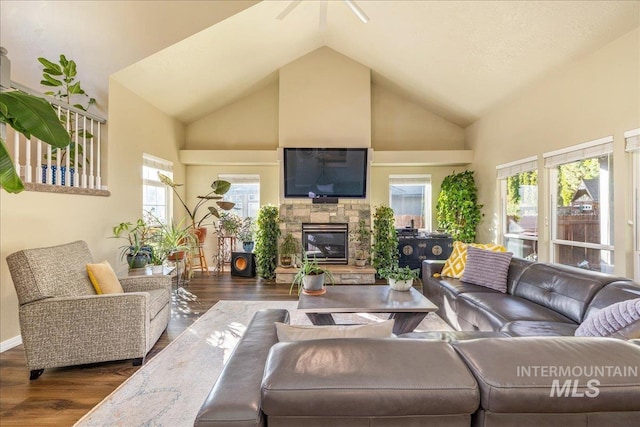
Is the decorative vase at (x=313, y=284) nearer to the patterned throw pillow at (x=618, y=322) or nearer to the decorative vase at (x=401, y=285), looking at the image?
the decorative vase at (x=401, y=285)

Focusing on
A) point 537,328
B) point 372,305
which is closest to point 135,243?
point 372,305

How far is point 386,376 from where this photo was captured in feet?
2.72

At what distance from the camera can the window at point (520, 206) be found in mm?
4320

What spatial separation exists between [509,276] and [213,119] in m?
5.84

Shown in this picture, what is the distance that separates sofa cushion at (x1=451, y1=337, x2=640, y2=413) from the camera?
2.66 feet

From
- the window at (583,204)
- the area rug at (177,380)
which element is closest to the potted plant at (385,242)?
the area rug at (177,380)

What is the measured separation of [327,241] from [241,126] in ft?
9.76

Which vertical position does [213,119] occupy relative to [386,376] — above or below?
above

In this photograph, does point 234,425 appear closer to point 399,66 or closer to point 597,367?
point 597,367

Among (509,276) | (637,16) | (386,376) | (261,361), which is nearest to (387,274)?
(509,276)

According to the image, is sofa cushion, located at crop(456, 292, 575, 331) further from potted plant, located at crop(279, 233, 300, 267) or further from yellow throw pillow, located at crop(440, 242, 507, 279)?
potted plant, located at crop(279, 233, 300, 267)

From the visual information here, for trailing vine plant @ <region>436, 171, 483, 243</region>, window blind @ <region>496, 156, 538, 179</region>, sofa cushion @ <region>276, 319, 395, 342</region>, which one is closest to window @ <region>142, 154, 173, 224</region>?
sofa cushion @ <region>276, 319, 395, 342</region>

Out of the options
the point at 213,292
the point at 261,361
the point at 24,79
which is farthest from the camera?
the point at 213,292

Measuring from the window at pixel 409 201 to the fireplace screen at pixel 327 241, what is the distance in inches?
60.2
